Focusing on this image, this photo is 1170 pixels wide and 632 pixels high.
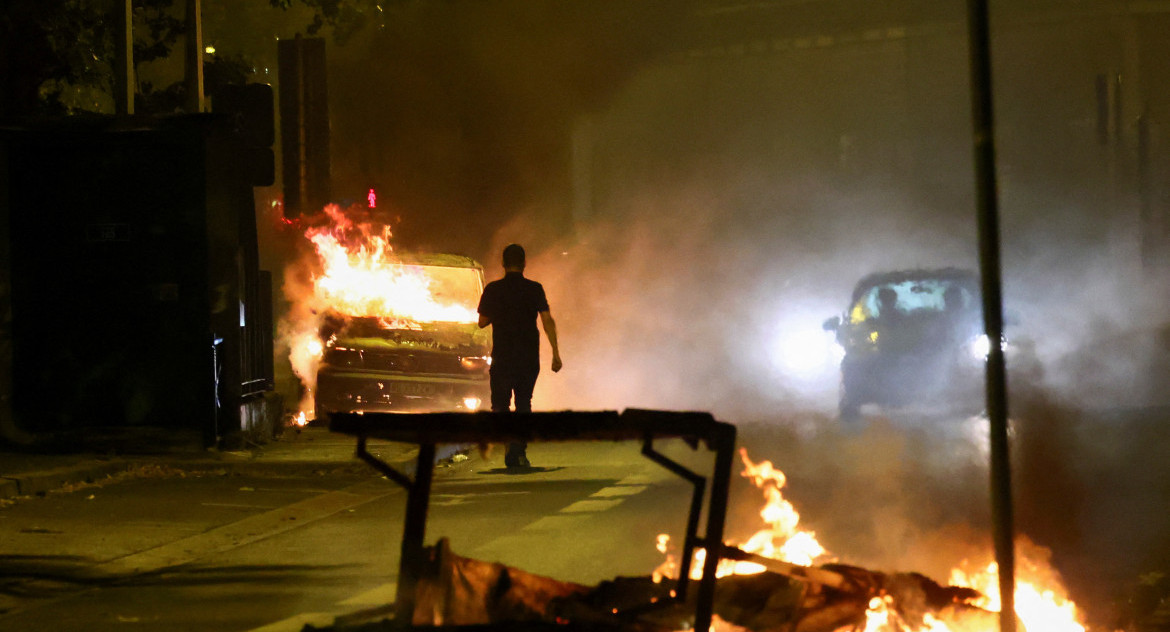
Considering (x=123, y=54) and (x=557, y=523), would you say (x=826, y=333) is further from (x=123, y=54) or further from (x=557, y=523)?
(x=557, y=523)

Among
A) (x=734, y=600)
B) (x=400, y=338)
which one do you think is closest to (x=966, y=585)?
(x=734, y=600)

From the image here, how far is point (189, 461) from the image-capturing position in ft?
40.7

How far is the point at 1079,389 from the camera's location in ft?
70.3

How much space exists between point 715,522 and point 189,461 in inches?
379

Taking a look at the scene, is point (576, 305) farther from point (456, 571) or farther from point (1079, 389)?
point (456, 571)

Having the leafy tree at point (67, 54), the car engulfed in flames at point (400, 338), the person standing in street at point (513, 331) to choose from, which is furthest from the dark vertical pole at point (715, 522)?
the car engulfed in flames at point (400, 338)

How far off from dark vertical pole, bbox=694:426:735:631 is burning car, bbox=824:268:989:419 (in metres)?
13.1

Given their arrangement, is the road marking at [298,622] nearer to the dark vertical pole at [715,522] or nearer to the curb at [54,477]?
the dark vertical pole at [715,522]

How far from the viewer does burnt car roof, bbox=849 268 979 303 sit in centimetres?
1696

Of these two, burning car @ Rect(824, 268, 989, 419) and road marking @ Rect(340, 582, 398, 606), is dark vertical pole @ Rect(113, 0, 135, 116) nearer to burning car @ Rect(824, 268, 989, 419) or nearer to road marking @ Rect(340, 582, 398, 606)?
burning car @ Rect(824, 268, 989, 419)

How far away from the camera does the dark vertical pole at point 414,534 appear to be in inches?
141

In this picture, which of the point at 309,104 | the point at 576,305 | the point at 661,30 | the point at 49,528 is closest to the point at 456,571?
the point at 49,528

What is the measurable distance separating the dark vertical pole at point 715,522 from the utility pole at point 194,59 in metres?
13.1

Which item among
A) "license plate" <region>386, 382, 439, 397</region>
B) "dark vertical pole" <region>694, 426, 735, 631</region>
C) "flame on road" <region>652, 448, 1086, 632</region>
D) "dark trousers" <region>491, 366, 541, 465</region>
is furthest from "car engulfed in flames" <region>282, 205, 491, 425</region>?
"dark vertical pole" <region>694, 426, 735, 631</region>
